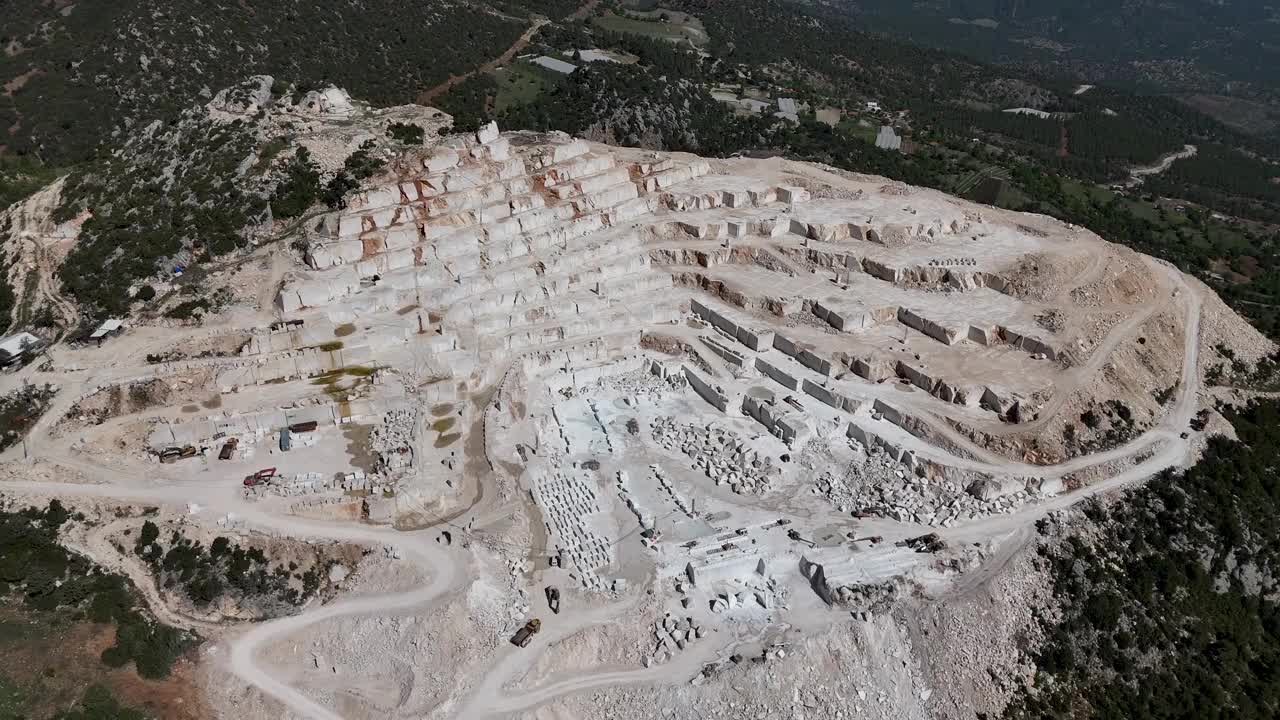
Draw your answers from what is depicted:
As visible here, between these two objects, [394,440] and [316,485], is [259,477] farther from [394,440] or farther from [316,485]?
[394,440]

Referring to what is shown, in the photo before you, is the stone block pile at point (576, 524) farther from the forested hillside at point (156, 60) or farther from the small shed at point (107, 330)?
the forested hillside at point (156, 60)

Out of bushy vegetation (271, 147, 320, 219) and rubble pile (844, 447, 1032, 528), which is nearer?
rubble pile (844, 447, 1032, 528)

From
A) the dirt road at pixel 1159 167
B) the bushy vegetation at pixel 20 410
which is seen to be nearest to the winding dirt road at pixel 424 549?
the bushy vegetation at pixel 20 410

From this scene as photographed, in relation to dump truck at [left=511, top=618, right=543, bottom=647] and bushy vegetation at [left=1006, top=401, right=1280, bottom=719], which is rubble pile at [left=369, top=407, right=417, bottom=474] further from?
bushy vegetation at [left=1006, top=401, right=1280, bottom=719]

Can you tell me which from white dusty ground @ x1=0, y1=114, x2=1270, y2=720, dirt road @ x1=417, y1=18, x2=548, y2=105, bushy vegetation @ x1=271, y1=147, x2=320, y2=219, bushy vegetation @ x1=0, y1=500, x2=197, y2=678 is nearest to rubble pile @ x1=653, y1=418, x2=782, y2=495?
white dusty ground @ x1=0, y1=114, x2=1270, y2=720

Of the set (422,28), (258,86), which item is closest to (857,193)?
(258,86)

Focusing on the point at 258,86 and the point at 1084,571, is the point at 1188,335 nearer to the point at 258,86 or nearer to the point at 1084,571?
the point at 1084,571
